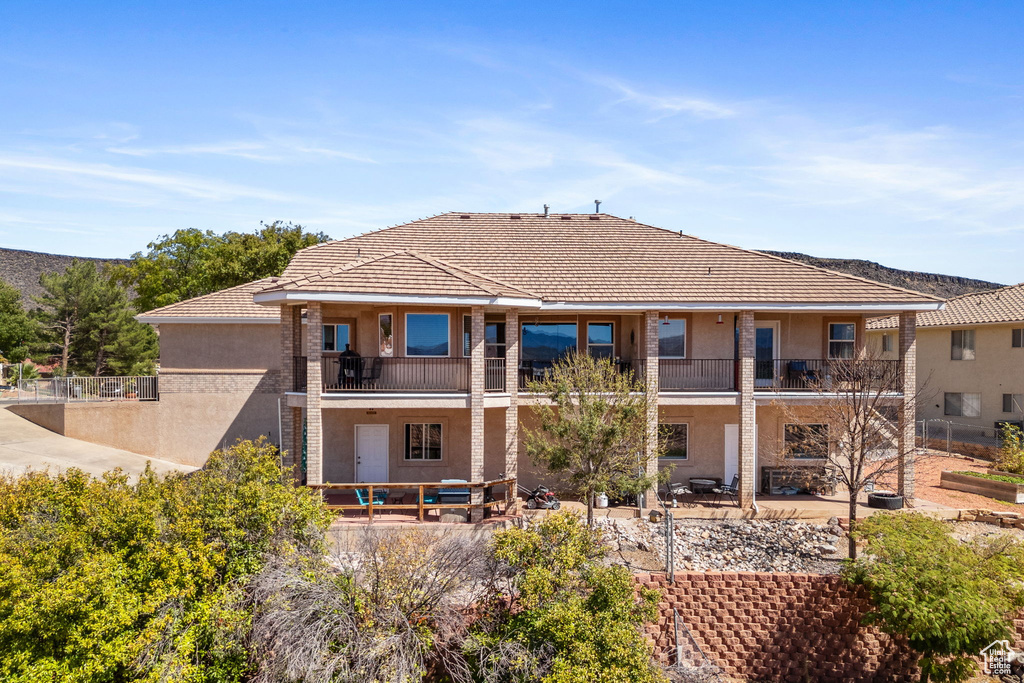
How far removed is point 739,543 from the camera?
1565cm

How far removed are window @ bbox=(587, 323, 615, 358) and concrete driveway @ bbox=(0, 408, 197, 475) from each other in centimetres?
1494

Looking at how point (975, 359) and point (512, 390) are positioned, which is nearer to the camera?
point (512, 390)

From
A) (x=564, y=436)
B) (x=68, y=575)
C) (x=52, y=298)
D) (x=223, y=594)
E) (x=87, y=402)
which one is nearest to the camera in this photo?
(x=68, y=575)

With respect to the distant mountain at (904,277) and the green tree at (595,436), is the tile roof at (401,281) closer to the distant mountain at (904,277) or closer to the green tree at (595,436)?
the green tree at (595,436)

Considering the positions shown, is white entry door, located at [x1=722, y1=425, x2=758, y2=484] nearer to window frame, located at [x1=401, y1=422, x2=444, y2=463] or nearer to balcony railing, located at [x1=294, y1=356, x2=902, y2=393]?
balcony railing, located at [x1=294, y1=356, x2=902, y2=393]

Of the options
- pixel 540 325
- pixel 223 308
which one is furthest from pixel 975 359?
pixel 223 308

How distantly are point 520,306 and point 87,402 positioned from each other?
17.5m

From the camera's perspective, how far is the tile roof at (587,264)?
18469 mm

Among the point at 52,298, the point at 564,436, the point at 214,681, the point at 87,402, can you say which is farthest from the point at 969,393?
the point at 52,298

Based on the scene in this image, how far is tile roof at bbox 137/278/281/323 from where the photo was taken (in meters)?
22.6

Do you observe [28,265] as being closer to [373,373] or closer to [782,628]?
[373,373]

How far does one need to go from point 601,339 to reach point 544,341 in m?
1.95

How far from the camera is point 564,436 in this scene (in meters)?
15.3

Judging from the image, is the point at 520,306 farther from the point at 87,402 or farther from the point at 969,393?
the point at 969,393
